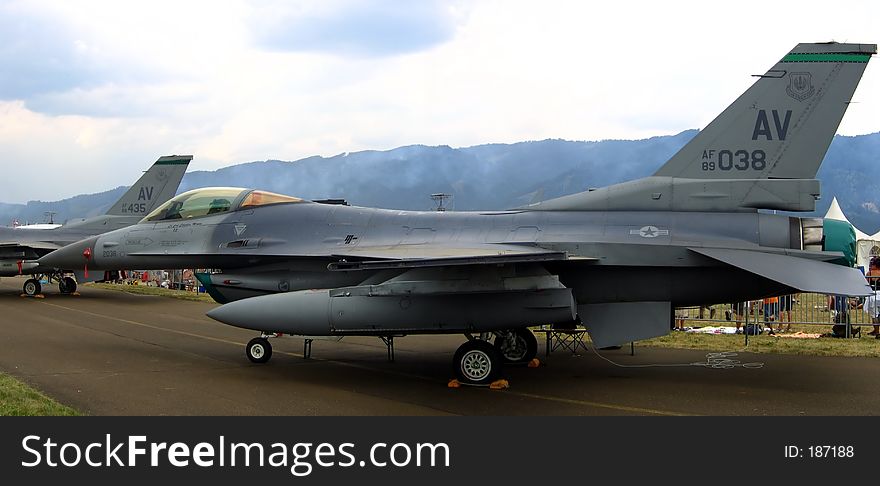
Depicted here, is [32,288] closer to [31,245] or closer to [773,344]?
[31,245]

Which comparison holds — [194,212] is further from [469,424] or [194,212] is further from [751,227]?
[751,227]

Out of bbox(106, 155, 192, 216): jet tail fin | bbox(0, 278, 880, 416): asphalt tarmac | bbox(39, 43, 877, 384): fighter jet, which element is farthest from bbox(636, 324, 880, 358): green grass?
bbox(106, 155, 192, 216): jet tail fin

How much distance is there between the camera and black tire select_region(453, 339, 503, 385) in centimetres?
862

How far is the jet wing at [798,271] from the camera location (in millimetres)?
7734

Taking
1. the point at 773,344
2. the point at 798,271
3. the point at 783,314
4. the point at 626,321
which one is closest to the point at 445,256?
the point at 626,321

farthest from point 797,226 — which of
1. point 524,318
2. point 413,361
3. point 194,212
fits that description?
point 194,212

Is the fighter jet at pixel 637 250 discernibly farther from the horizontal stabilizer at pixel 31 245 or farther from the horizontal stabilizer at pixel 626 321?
the horizontal stabilizer at pixel 31 245

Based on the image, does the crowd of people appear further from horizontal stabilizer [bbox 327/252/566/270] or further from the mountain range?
the mountain range

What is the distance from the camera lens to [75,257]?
1305 cm

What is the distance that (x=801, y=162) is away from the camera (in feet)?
28.6

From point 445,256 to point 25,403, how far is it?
4456 mm

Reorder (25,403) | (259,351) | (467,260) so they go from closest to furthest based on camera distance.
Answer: (25,403), (467,260), (259,351)

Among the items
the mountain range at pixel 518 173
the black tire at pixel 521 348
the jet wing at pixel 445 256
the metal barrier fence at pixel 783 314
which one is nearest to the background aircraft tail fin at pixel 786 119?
the jet wing at pixel 445 256

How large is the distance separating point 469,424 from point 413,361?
4.64 meters
